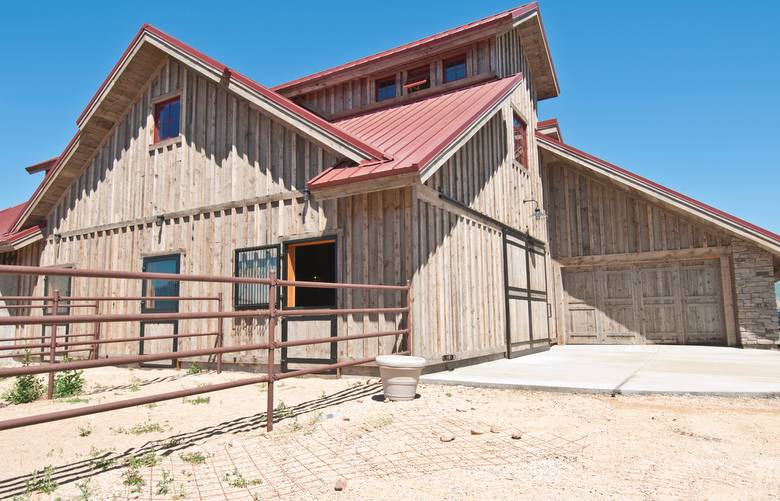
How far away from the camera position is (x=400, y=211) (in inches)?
313

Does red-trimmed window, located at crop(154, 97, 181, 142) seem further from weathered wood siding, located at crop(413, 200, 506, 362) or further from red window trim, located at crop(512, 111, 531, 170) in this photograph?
red window trim, located at crop(512, 111, 531, 170)

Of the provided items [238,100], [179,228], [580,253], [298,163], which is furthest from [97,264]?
[580,253]

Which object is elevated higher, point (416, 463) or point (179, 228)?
point (179, 228)

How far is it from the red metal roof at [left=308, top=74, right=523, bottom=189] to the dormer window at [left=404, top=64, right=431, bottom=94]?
68 centimetres

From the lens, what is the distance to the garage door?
42.9ft

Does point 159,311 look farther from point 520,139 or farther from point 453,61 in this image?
point 520,139

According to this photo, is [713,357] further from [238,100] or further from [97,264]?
[97,264]

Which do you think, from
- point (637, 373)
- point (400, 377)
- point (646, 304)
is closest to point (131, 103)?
point (400, 377)

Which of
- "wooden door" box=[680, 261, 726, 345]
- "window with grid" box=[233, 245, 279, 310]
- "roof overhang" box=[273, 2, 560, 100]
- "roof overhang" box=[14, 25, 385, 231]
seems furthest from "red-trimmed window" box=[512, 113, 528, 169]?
"window with grid" box=[233, 245, 279, 310]

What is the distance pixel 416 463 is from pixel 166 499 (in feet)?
5.67

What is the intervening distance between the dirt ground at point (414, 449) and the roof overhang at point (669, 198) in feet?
25.2

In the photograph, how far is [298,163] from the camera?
360 inches

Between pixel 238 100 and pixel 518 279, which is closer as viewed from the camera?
pixel 238 100

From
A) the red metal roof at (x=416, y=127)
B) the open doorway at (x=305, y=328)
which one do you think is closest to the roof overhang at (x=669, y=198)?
the red metal roof at (x=416, y=127)
